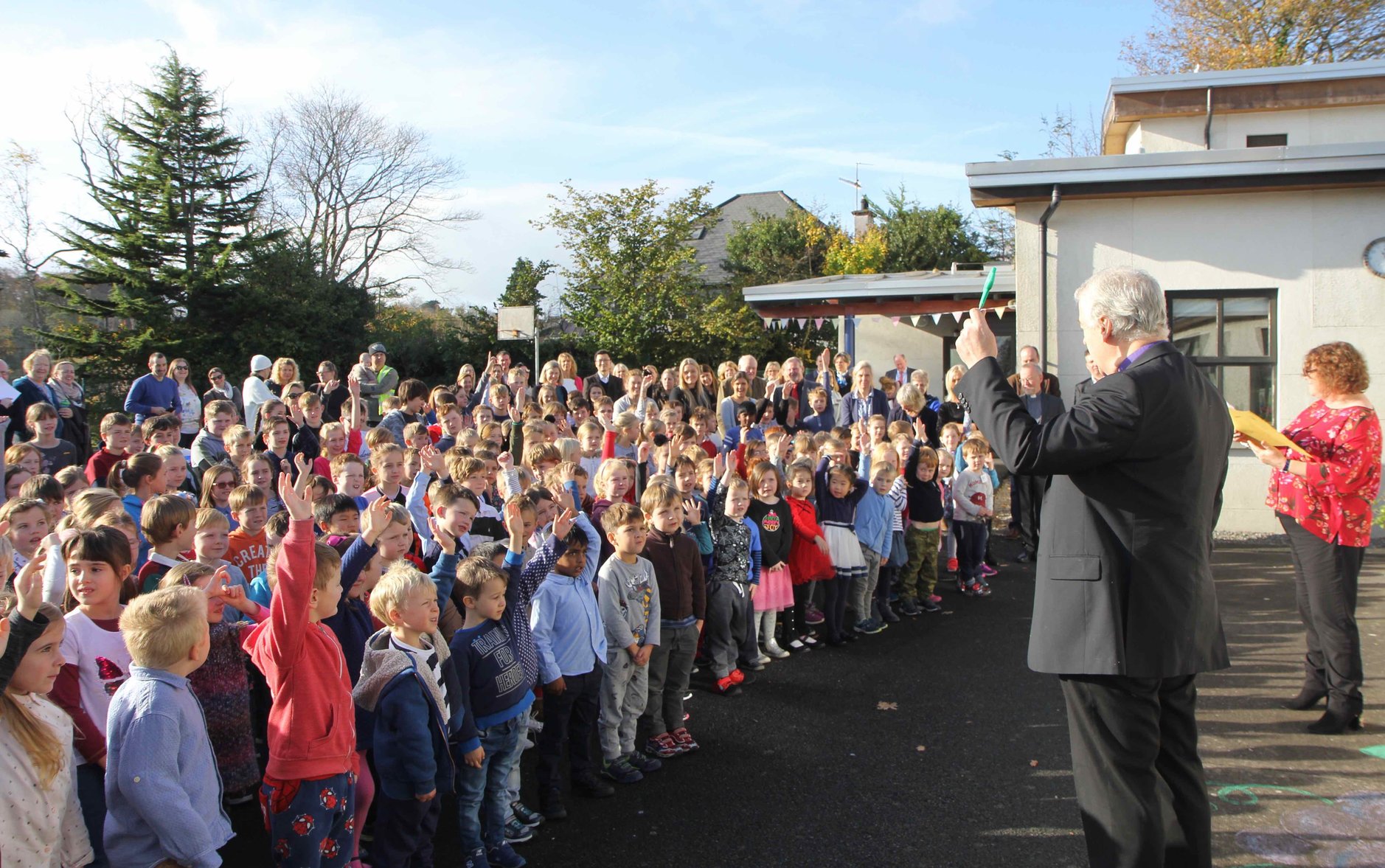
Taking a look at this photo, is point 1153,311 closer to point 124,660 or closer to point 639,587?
point 639,587

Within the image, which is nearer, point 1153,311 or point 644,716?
point 1153,311

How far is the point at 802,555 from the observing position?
7152mm

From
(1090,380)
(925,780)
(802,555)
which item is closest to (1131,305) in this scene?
(1090,380)

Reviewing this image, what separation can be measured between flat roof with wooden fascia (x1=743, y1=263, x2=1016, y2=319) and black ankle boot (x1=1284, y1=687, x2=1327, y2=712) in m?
9.43

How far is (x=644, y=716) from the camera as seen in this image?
18.1 ft

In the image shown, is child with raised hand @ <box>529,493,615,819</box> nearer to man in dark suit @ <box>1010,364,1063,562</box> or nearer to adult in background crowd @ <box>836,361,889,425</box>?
man in dark suit @ <box>1010,364,1063,562</box>

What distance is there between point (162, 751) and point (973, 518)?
7.49m

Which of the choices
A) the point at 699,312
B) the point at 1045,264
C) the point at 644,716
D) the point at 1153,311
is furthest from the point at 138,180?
the point at 1153,311

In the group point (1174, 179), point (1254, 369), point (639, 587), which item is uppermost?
point (1174, 179)

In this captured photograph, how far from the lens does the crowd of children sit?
280cm

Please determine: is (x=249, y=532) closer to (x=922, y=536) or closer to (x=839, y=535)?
(x=839, y=535)

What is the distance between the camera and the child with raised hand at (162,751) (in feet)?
8.87

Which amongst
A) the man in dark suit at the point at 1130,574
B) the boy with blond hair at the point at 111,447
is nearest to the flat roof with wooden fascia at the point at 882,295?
the boy with blond hair at the point at 111,447

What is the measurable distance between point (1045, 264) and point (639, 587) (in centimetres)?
847
